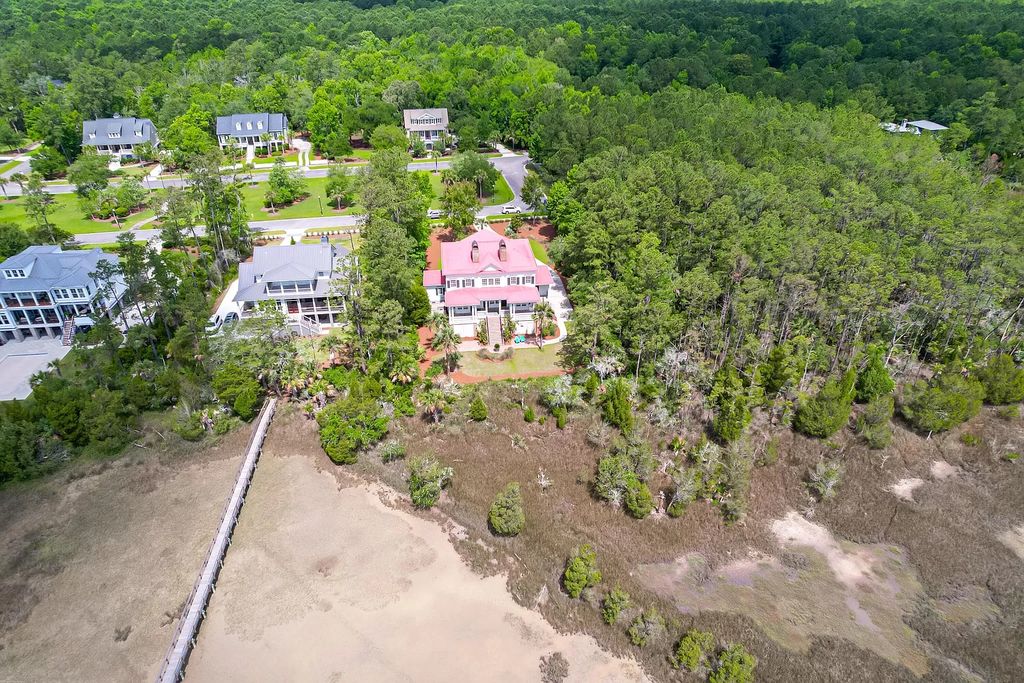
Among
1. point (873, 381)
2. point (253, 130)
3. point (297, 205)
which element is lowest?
point (873, 381)

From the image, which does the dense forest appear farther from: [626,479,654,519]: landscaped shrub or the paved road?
[626,479,654,519]: landscaped shrub

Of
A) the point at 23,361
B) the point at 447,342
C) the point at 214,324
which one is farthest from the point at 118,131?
the point at 447,342

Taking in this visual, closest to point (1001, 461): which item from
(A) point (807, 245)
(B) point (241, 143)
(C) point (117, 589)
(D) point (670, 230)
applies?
(A) point (807, 245)

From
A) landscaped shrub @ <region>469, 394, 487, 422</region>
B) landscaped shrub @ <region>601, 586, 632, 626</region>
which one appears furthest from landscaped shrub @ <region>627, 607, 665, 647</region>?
landscaped shrub @ <region>469, 394, 487, 422</region>

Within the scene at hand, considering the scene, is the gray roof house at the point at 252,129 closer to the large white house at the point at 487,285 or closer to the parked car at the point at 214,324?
the parked car at the point at 214,324

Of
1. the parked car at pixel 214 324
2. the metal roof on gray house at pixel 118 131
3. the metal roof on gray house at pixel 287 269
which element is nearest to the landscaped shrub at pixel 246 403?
the parked car at pixel 214 324

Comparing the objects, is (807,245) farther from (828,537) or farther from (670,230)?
(828,537)

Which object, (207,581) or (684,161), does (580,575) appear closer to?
(207,581)
